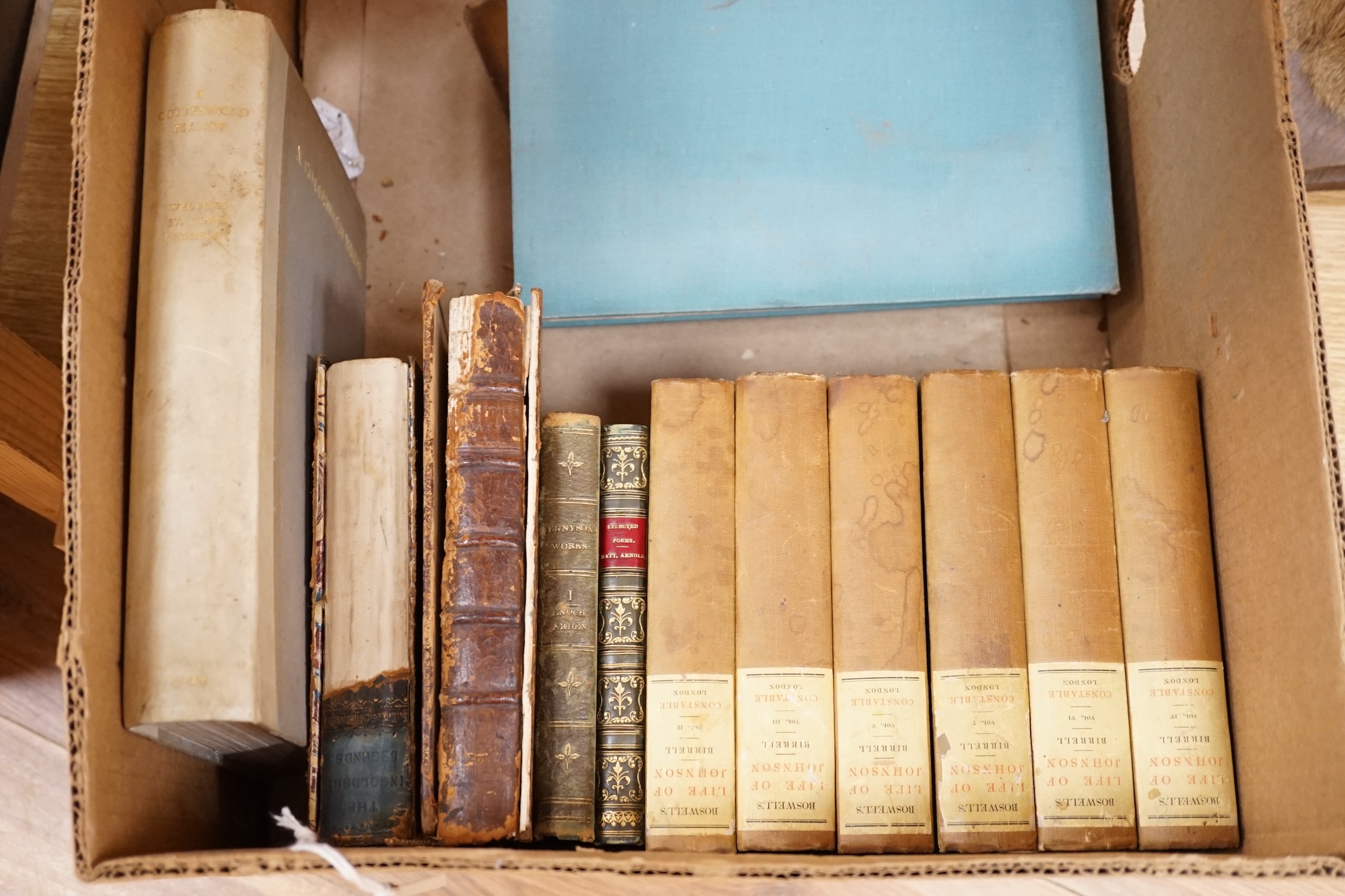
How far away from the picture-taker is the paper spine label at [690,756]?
844 millimetres

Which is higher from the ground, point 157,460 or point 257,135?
point 257,135

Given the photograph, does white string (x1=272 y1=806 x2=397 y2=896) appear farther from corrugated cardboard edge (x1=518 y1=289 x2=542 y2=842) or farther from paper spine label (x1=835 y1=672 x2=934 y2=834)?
paper spine label (x1=835 y1=672 x2=934 y2=834)

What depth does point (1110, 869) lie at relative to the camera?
2.37 feet

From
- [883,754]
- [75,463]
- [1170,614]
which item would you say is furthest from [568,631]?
[1170,614]

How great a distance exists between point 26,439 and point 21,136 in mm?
250

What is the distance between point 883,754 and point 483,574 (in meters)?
0.34

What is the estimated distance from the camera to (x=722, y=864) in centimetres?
75

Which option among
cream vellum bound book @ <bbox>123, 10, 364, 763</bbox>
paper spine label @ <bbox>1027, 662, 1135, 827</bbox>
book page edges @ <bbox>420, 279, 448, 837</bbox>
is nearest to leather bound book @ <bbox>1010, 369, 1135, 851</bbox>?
paper spine label @ <bbox>1027, 662, 1135, 827</bbox>

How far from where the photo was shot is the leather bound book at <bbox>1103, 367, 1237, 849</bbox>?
827 mm

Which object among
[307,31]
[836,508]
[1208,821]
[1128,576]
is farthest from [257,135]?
[1208,821]

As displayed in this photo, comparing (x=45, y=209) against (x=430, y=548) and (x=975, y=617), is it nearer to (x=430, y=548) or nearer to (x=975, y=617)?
(x=430, y=548)

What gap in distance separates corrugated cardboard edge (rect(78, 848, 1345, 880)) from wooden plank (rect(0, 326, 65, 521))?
14.4 inches

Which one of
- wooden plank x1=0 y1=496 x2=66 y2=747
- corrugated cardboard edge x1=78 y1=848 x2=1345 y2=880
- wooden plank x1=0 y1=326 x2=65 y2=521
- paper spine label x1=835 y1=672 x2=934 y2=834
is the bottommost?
corrugated cardboard edge x1=78 y1=848 x2=1345 y2=880

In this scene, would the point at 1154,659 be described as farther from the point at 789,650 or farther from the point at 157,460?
the point at 157,460
